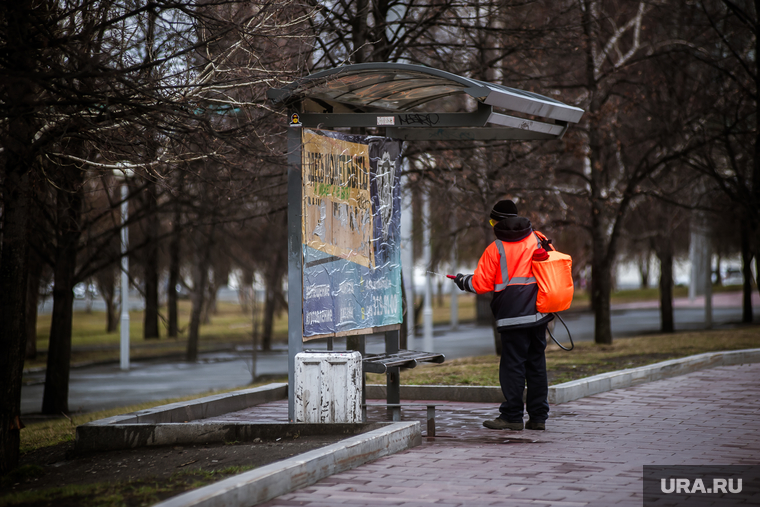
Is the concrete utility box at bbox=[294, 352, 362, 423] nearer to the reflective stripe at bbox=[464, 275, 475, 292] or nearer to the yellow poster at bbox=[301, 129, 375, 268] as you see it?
the yellow poster at bbox=[301, 129, 375, 268]

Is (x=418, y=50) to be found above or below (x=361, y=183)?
above

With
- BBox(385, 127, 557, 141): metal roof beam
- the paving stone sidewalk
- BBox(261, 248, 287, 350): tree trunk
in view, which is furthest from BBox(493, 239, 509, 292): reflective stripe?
BBox(261, 248, 287, 350): tree trunk

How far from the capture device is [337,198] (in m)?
7.27

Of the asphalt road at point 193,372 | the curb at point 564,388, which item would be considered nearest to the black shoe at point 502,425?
the curb at point 564,388

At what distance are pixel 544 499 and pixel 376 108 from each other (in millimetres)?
5272

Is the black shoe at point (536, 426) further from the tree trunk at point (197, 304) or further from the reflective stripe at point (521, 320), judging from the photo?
Result: the tree trunk at point (197, 304)

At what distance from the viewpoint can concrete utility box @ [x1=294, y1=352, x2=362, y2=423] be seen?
6547 millimetres

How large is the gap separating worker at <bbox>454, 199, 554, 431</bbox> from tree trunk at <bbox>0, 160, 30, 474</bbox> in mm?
3902

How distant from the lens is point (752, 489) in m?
4.80

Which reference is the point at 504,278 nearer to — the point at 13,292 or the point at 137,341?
the point at 13,292

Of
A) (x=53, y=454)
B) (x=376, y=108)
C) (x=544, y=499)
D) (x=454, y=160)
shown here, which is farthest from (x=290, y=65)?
(x=544, y=499)

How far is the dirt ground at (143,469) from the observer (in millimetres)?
4777

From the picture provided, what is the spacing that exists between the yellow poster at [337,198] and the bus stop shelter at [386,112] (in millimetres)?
148

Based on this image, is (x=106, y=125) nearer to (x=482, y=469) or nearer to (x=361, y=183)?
(x=361, y=183)
